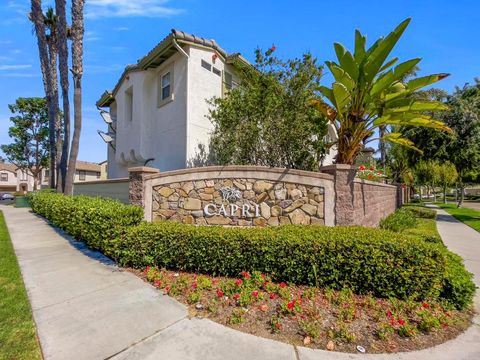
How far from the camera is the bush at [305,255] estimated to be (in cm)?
427

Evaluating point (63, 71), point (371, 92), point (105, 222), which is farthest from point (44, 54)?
point (371, 92)

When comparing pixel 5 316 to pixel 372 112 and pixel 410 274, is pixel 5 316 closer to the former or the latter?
pixel 410 274

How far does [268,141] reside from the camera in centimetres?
881

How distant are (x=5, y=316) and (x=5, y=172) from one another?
241 ft

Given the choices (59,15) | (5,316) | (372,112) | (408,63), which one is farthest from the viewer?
(59,15)

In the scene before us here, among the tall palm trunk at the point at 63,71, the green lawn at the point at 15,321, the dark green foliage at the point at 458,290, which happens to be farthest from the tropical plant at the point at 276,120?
the tall palm trunk at the point at 63,71

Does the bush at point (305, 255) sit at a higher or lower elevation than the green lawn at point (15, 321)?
higher

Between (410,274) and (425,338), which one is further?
(410,274)

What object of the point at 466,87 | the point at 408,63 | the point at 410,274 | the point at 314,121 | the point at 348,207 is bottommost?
the point at 410,274

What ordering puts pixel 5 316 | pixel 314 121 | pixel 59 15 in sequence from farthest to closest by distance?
pixel 59 15 < pixel 314 121 < pixel 5 316

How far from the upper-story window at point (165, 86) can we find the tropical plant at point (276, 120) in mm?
3371

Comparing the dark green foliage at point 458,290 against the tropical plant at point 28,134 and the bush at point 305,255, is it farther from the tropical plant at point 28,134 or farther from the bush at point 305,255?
the tropical plant at point 28,134

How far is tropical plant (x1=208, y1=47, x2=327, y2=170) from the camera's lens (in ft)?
28.2

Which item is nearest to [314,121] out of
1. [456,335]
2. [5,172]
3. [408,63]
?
[408,63]
